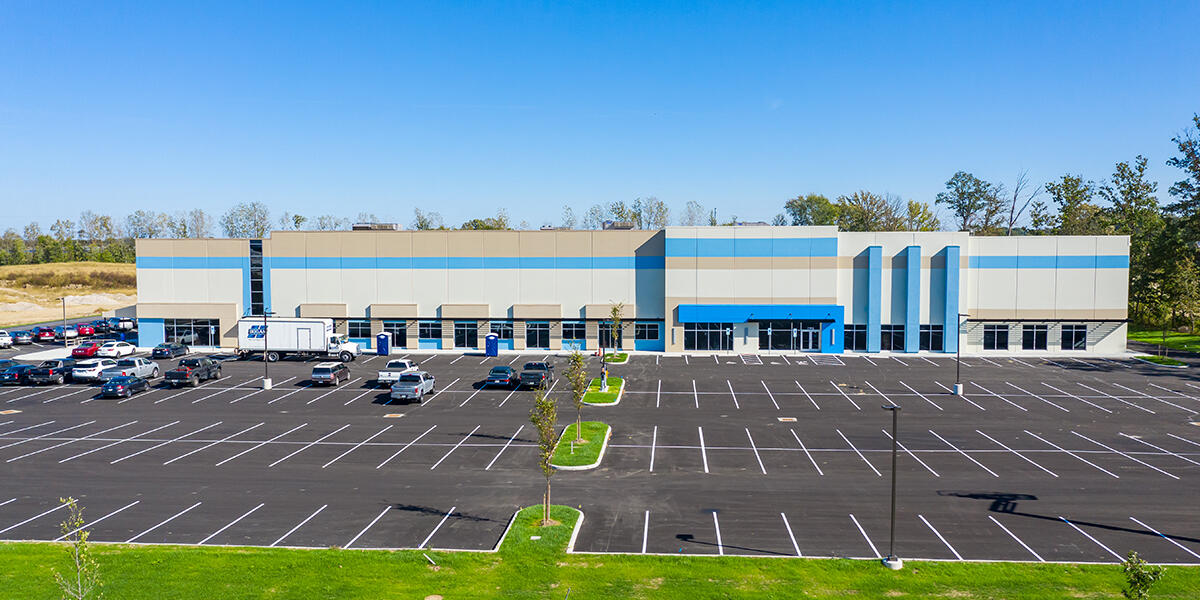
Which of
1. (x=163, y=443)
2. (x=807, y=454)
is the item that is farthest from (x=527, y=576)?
(x=163, y=443)

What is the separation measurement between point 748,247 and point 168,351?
1916 inches

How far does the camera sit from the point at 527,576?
17031 mm

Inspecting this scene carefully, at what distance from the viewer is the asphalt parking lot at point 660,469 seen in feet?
64.7

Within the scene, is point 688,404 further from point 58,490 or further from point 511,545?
point 58,490

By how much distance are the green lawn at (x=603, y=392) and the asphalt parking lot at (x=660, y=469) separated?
41.0 inches

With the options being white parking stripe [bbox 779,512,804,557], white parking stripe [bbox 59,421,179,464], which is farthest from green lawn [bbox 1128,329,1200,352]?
white parking stripe [bbox 59,421,179,464]

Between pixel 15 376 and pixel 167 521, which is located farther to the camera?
pixel 15 376

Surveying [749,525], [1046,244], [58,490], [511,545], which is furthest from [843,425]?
[1046,244]

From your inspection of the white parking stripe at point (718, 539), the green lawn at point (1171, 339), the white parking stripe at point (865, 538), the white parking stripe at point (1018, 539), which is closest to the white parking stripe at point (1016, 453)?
the white parking stripe at point (1018, 539)

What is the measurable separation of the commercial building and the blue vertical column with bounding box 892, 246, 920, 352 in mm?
121

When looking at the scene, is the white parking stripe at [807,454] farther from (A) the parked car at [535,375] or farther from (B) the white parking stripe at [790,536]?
(A) the parked car at [535,375]

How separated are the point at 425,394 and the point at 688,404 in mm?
15387

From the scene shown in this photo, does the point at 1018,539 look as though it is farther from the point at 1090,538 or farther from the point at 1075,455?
the point at 1075,455

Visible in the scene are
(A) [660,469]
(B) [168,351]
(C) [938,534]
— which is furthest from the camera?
(B) [168,351]
